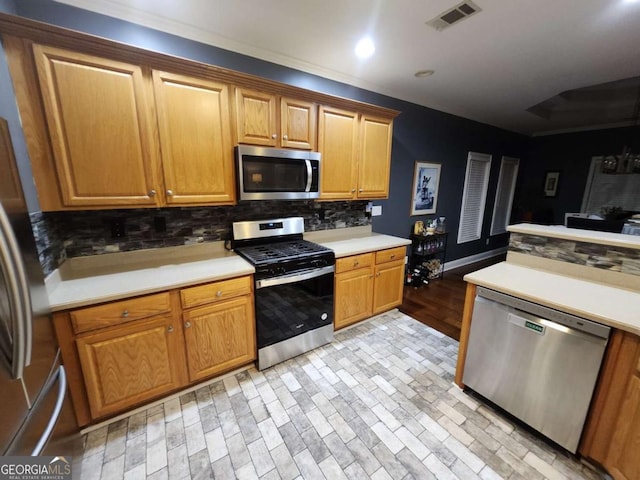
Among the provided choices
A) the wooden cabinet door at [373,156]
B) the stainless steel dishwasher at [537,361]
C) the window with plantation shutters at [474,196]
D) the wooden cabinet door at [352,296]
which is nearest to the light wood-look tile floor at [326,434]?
the stainless steel dishwasher at [537,361]

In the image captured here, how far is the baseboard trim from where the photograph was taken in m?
4.63

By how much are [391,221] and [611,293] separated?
226cm

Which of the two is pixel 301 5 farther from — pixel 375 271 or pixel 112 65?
pixel 375 271

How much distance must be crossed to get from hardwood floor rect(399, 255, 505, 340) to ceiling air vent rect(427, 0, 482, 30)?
2723 mm

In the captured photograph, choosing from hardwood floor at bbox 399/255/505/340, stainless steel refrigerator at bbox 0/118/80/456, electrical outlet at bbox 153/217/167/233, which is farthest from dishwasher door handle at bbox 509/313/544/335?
electrical outlet at bbox 153/217/167/233

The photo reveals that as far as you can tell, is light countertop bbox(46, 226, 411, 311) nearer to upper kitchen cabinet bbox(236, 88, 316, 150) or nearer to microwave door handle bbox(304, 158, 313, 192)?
microwave door handle bbox(304, 158, 313, 192)

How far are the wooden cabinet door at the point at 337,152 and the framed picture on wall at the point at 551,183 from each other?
523cm

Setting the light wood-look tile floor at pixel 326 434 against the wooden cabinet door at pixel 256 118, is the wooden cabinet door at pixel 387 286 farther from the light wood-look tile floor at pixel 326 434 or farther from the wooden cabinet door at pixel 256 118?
the wooden cabinet door at pixel 256 118

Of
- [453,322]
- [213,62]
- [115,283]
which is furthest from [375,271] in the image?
[213,62]

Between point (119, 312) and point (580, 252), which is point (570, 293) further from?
point (119, 312)

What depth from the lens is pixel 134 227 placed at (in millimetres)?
1946

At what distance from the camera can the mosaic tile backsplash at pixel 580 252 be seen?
157cm

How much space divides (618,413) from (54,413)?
264 centimetres

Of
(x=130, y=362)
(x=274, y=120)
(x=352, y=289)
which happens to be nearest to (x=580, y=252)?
(x=352, y=289)
